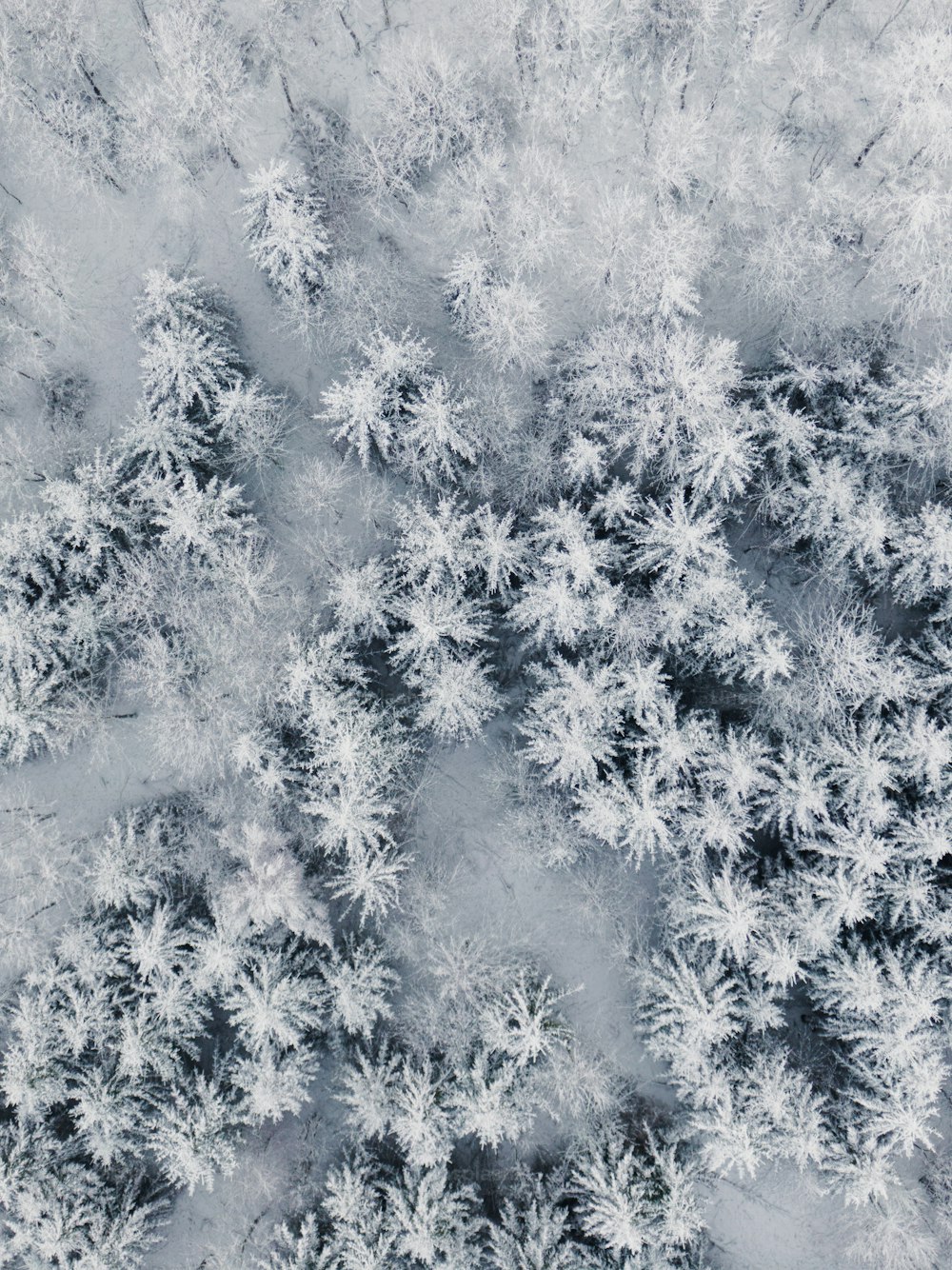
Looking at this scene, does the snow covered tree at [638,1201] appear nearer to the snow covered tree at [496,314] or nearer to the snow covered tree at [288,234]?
the snow covered tree at [496,314]

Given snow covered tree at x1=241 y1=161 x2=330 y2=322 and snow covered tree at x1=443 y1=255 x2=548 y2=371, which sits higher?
snow covered tree at x1=241 y1=161 x2=330 y2=322

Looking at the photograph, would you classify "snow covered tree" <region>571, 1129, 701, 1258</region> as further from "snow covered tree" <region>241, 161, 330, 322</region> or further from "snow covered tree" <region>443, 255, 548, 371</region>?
"snow covered tree" <region>241, 161, 330, 322</region>

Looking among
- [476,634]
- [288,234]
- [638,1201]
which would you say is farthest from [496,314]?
[638,1201]

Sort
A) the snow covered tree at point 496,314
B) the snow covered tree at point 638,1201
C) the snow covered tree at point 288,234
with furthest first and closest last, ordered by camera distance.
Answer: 1. the snow covered tree at point 496,314
2. the snow covered tree at point 288,234
3. the snow covered tree at point 638,1201

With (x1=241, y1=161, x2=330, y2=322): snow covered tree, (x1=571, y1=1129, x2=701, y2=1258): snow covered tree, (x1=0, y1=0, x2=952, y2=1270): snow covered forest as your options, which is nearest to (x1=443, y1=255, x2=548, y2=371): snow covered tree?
(x1=0, y1=0, x2=952, y2=1270): snow covered forest

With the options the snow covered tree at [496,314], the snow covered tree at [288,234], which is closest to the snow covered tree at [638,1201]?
the snow covered tree at [496,314]

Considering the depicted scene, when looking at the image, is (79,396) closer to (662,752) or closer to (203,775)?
(203,775)

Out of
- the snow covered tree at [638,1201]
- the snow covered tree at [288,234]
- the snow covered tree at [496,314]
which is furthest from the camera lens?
the snow covered tree at [496,314]

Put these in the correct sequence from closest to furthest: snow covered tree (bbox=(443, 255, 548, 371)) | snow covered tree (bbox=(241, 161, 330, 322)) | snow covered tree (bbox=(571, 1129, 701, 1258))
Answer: snow covered tree (bbox=(571, 1129, 701, 1258))
snow covered tree (bbox=(241, 161, 330, 322))
snow covered tree (bbox=(443, 255, 548, 371))

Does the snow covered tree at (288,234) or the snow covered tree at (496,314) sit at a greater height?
the snow covered tree at (288,234)
